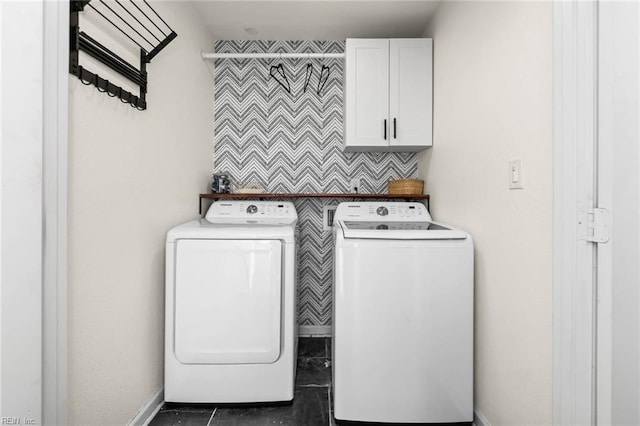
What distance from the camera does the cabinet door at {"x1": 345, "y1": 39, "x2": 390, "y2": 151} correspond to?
7.20ft

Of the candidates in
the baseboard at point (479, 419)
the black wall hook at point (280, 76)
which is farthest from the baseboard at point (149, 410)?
the black wall hook at point (280, 76)

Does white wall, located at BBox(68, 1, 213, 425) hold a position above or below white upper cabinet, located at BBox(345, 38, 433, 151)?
below

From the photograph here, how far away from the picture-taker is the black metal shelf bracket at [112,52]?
1.06 meters

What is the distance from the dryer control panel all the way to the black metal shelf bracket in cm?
89

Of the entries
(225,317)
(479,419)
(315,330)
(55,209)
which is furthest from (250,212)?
(479,419)

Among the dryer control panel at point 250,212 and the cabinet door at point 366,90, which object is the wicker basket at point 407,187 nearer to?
the cabinet door at point 366,90

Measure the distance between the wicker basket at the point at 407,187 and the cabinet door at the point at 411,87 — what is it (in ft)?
1.01

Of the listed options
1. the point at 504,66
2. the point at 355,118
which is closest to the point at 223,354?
the point at 355,118

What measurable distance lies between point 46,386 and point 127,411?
59cm

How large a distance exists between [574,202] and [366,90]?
5.06ft

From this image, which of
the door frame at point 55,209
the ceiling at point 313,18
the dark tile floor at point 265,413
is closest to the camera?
the door frame at point 55,209

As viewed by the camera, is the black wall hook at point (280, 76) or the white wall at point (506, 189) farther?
the black wall hook at point (280, 76)
